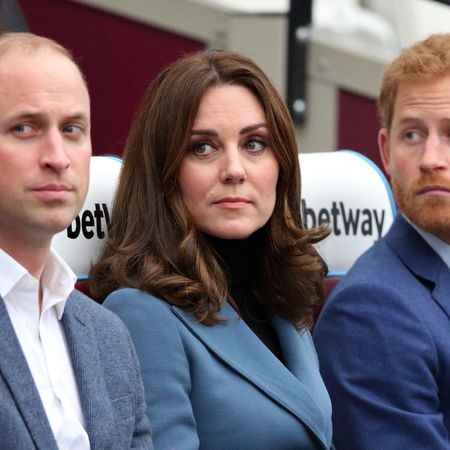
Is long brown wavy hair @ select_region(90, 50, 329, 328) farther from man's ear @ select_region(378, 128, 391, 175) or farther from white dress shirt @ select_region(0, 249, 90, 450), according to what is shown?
man's ear @ select_region(378, 128, 391, 175)

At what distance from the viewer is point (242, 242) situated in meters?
2.08

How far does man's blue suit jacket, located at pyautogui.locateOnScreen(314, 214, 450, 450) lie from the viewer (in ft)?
6.79

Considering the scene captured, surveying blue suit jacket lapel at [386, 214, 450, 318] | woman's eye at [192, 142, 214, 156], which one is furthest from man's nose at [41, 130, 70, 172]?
blue suit jacket lapel at [386, 214, 450, 318]

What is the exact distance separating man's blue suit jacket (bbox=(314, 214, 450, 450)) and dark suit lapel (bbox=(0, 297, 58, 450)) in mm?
967

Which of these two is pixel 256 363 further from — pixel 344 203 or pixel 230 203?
pixel 344 203

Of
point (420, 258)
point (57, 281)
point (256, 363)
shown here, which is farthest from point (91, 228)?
point (420, 258)

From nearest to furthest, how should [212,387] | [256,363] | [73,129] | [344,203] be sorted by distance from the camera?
1. [73,129]
2. [212,387]
3. [256,363]
4. [344,203]

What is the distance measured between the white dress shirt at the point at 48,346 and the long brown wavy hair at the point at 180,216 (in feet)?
1.23

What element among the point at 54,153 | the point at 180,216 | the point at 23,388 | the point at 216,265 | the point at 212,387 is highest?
the point at 54,153

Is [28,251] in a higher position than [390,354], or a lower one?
higher

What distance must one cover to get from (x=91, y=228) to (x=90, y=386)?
69 centimetres

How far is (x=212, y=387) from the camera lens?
1.79m

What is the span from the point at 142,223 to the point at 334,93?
2599 millimetres

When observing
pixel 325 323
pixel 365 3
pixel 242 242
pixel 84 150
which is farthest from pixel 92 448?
pixel 365 3
